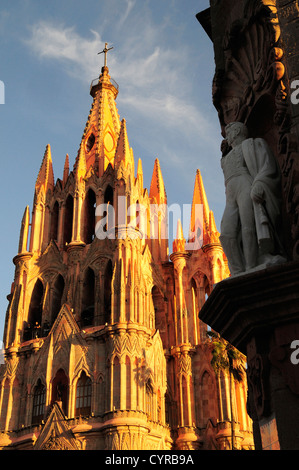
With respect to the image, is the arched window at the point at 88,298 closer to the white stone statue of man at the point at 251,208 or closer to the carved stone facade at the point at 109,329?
the carved stone facade at the point at 109,329

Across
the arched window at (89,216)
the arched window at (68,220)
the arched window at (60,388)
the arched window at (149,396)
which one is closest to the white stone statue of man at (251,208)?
the arched window at (149,396)

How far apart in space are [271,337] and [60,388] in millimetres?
28048

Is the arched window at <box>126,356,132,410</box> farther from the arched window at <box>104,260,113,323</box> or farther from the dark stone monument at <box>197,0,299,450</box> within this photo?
the dark stone monument at <box>197,0,299,450</box>

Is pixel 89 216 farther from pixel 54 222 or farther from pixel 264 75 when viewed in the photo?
pixel 264 75

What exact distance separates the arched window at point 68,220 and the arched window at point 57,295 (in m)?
2.91

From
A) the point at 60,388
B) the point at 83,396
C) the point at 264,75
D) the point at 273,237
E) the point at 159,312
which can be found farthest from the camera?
the point at 159,312

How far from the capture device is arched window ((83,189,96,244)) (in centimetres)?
3775

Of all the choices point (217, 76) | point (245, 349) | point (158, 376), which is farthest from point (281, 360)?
point (158, 376)

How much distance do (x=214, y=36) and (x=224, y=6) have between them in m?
0.41

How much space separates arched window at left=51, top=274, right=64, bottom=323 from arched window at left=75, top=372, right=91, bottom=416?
17.1 ft

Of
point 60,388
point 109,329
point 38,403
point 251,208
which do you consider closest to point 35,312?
point 60,388

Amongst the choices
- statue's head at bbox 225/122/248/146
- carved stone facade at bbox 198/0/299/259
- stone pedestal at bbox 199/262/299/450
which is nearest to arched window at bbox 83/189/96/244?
carved stone facade at bbox 198/0/299/259

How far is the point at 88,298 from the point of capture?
35.6 m
